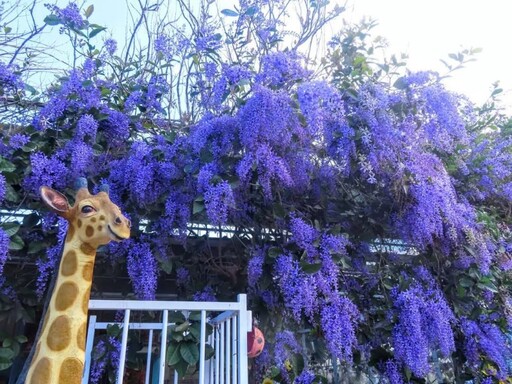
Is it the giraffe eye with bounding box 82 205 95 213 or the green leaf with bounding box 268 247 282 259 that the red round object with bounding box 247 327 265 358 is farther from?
the giraffe eye with bounding box 82 205 95 213

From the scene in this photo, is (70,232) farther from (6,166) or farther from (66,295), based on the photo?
(6,166)

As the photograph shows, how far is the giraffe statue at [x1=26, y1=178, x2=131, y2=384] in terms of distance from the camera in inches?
56.4

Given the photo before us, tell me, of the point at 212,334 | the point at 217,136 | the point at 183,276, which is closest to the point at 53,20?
the point at 217,136

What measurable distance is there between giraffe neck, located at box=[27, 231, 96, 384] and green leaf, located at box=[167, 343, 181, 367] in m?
0.81

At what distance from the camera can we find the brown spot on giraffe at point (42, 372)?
54.9 inches

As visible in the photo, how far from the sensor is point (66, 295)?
5.08 feet

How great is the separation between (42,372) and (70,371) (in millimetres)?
83

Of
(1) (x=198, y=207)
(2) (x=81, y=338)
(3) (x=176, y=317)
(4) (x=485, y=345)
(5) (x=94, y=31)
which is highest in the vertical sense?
(5) (x=94, y=31)

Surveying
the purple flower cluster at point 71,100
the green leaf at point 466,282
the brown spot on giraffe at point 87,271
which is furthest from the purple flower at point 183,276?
the green leaf at point 466,282

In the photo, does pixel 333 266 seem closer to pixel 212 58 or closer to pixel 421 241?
pixel 421 241

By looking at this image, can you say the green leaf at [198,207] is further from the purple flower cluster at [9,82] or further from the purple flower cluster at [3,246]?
the purple flower cluster at [9,82]

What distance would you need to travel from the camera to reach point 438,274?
10.4 feet

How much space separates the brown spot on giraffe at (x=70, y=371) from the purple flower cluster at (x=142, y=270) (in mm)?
1116

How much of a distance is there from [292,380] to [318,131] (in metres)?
1.60
